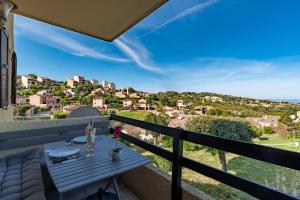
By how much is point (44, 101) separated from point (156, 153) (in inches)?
167

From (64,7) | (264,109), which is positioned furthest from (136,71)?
(64,7)

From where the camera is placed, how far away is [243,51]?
10133 millimetres

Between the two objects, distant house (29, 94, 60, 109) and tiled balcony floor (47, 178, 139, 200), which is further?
distant house (29, 94, 60, 109)

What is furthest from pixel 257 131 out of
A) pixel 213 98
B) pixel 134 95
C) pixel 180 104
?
pixel 134 95

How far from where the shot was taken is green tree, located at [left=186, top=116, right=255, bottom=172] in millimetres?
4441

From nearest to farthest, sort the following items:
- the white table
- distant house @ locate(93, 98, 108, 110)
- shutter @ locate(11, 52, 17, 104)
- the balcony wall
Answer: the white table, the balcony wall, shutter @ locate(11, 52, 17, 104), distant house @ locate(93, 98, 108, 110)

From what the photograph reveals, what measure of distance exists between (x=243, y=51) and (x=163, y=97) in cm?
671

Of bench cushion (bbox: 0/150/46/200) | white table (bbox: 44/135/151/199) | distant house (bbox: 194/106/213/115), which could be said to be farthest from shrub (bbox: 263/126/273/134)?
bench cushion (bbox: 0/150/46/200)

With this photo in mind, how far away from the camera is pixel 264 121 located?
501 cm

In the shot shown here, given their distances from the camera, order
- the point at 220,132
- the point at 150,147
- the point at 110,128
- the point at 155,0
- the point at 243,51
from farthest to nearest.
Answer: the point at 243,51 < the point at 220,132 < the point at 110,128 < the point at 150,147 < the point at 155,0

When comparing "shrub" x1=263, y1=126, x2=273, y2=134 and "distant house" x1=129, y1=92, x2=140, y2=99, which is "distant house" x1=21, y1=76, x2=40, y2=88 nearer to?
"distant house" x1=129, y1=92, x2=140, y2=99

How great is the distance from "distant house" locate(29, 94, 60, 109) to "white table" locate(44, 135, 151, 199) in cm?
335

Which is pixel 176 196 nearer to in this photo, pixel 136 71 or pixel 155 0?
pixel 155 0

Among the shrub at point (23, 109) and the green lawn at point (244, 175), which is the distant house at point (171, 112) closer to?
the green lawn at point (244, 175)
